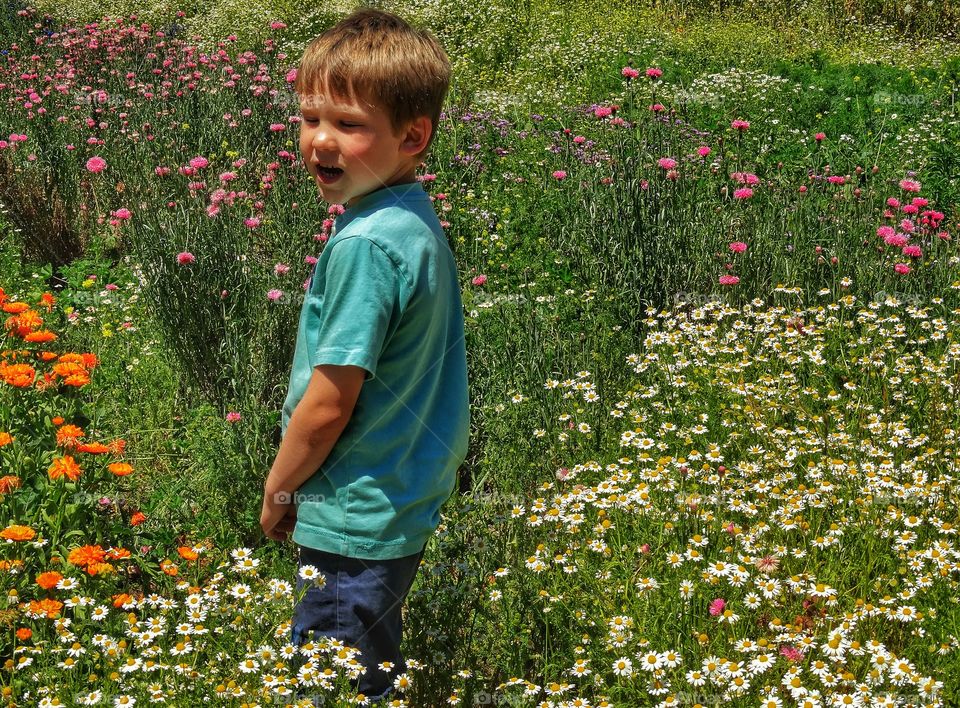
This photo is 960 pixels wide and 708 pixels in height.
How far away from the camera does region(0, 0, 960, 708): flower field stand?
2453mm

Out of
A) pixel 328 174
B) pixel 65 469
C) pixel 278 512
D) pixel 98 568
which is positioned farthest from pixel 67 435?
pixel 328 174

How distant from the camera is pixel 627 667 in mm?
2355

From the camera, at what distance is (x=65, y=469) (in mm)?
3043

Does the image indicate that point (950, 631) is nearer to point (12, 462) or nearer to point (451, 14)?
point (12, 462)

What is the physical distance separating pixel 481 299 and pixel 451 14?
9.47m

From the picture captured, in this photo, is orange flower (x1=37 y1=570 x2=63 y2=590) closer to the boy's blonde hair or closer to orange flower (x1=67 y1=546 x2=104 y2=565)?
orange flower (x1=67 y1=546 x2=104 y2=565)

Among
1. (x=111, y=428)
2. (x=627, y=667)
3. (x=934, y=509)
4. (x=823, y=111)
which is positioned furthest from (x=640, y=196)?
(x=823, y=111)

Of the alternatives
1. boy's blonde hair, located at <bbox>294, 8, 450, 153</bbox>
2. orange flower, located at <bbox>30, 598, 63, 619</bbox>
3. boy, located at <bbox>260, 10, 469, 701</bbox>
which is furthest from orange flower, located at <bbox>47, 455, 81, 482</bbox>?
boy's blonde hair, located at <bbox>294, 8, 450, 153</bbox>

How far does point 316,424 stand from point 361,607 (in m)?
0.44

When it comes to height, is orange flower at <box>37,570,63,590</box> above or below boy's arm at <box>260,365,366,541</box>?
below

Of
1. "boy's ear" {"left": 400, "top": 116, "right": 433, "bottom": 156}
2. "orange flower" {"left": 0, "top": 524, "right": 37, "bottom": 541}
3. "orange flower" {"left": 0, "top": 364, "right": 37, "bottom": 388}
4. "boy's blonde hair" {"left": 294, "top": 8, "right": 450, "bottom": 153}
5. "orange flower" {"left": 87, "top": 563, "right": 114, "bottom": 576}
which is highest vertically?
"boy's blonde hair" {"left": 294, "top": 8, "right": 450, "bottom": 153}

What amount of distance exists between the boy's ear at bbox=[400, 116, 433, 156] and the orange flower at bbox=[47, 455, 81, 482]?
167 cm

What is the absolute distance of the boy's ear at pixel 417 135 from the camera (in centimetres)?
207

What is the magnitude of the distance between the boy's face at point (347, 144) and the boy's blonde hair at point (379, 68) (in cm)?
2
